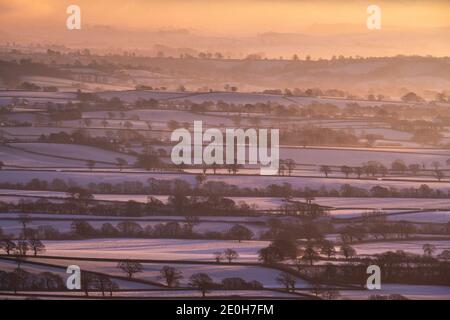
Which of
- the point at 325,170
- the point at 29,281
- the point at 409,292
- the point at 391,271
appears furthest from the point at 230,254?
the point at 325,170

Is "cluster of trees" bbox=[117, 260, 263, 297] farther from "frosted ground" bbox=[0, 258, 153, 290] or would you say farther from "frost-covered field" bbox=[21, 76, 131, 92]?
"frost-covered field" bbox=[21, 76, 131, 92]

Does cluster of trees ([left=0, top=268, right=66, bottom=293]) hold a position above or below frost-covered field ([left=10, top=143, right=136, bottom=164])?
below

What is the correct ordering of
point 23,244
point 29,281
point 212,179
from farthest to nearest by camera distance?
point 212,179
point 23,244
point 29,281

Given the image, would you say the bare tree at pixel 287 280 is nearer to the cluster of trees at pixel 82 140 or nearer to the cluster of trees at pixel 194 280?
the cluster of trees at pixel 194 280

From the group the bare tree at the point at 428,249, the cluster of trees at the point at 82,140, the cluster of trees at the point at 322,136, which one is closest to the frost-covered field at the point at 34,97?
the cluster of trees at the point at 82,140

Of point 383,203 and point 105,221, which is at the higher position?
point 383,203

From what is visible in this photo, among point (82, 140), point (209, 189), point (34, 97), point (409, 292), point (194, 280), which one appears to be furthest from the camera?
point (34, 97)

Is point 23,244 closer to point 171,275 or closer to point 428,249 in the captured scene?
point 171,275

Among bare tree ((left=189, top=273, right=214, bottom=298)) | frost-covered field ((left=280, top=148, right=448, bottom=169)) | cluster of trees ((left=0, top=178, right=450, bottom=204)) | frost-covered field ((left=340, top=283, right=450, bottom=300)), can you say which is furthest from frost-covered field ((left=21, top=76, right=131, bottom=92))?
frost-covered field ((left=340, top=283, right=450, bottom=300))
